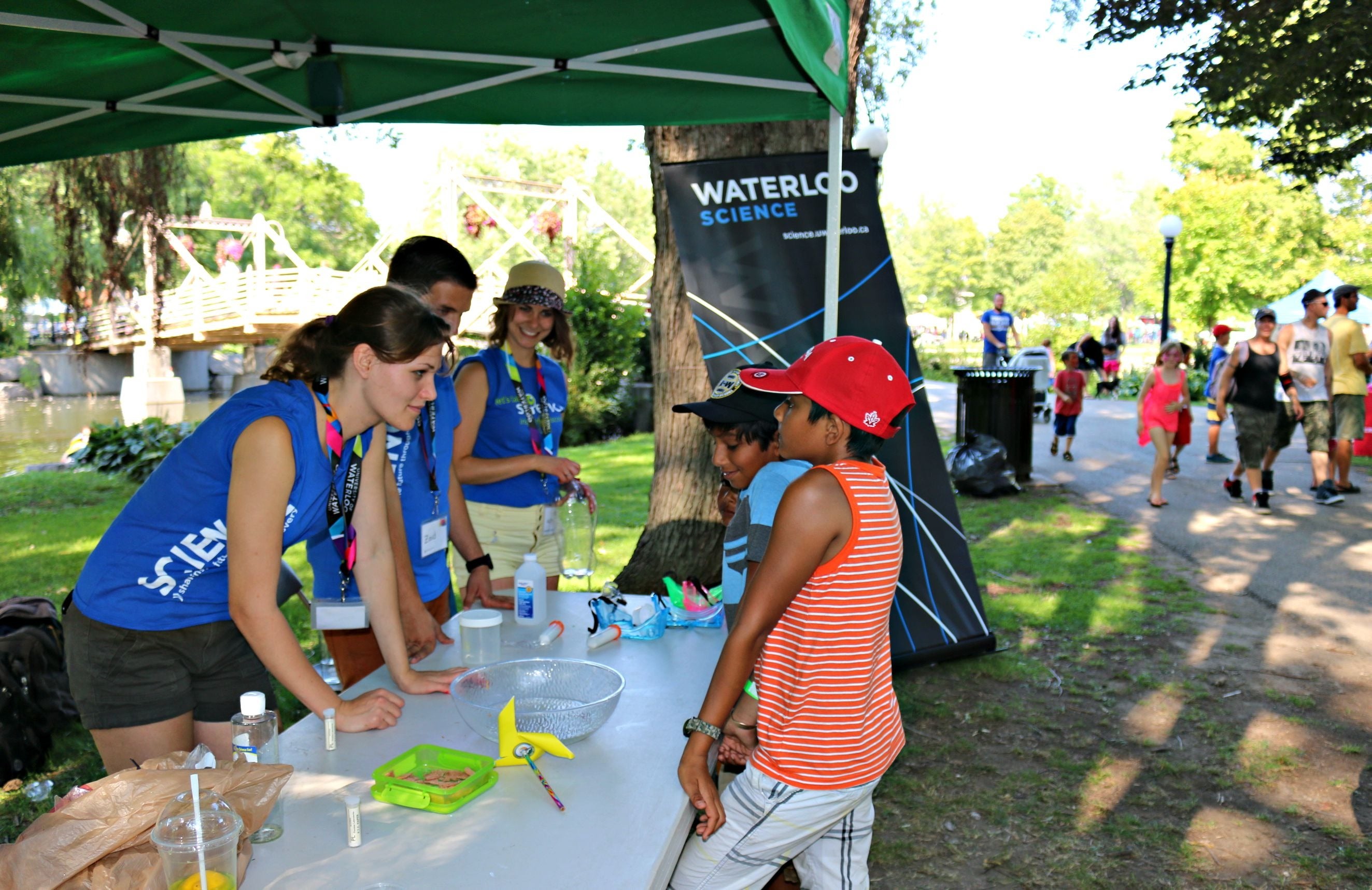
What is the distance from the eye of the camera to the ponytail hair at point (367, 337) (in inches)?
76.9

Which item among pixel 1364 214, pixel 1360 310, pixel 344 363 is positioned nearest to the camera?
pixel 344 363

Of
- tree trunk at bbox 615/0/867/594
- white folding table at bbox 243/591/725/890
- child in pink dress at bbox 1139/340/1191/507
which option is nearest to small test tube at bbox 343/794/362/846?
white folding table at bbox 243/591/725/890

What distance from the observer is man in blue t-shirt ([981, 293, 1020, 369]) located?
1692 cm

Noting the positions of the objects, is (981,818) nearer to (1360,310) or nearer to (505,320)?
(505,320)

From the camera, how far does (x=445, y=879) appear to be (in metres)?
1.44

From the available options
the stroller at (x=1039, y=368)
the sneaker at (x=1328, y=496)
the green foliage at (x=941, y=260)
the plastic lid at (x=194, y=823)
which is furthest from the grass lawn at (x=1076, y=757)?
the green foliage at (x=941, y=260)

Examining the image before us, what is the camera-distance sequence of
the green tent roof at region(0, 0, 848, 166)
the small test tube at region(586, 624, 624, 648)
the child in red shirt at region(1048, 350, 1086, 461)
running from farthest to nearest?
the child in red shirt at region(1048, 350, 1086, 461)
the green tent roof at region(0, 0, 848, 166)
the small test tube at region(586, 624, 624, 648)

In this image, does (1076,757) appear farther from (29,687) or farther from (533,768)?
(29,687)

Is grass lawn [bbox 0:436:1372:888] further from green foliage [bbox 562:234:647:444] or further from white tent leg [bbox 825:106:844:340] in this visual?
green foliage [bbox 562:234:647:444]

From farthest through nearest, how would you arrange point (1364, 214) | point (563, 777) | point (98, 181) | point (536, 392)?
point (1364, 214), point (98, 181), point (536, 392), point (563, 777)

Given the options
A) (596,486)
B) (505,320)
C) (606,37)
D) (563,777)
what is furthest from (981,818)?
(596,486)

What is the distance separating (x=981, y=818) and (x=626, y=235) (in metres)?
Answer: 32.1

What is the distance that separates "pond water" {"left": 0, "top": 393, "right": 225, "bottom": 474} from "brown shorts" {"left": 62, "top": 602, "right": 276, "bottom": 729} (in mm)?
15554

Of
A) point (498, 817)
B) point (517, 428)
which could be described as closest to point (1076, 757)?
point (517, 428)
